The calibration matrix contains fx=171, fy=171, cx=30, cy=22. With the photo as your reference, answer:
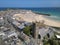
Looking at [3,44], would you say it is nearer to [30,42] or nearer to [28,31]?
[30,42]

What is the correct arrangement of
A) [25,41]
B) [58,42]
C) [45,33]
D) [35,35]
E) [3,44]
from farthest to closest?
1. [45,33]
2. [35,35]
3. [58,42]
4. [25,41]
5. [3,44]

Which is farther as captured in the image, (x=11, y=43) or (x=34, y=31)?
(x=34, y=31)

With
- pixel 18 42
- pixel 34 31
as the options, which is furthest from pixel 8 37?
pixel 34 31

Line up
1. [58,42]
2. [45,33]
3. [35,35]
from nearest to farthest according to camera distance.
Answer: [58,42] → [35,35] → [45,33]

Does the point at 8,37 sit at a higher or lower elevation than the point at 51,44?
higher

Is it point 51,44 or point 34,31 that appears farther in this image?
point 34,31

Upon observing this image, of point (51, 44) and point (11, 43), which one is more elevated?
point (11, 43)

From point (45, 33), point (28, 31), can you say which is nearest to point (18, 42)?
point (28, 31)

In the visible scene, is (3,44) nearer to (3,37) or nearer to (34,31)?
(3,37)

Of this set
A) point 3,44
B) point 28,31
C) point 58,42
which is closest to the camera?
point 3,44
